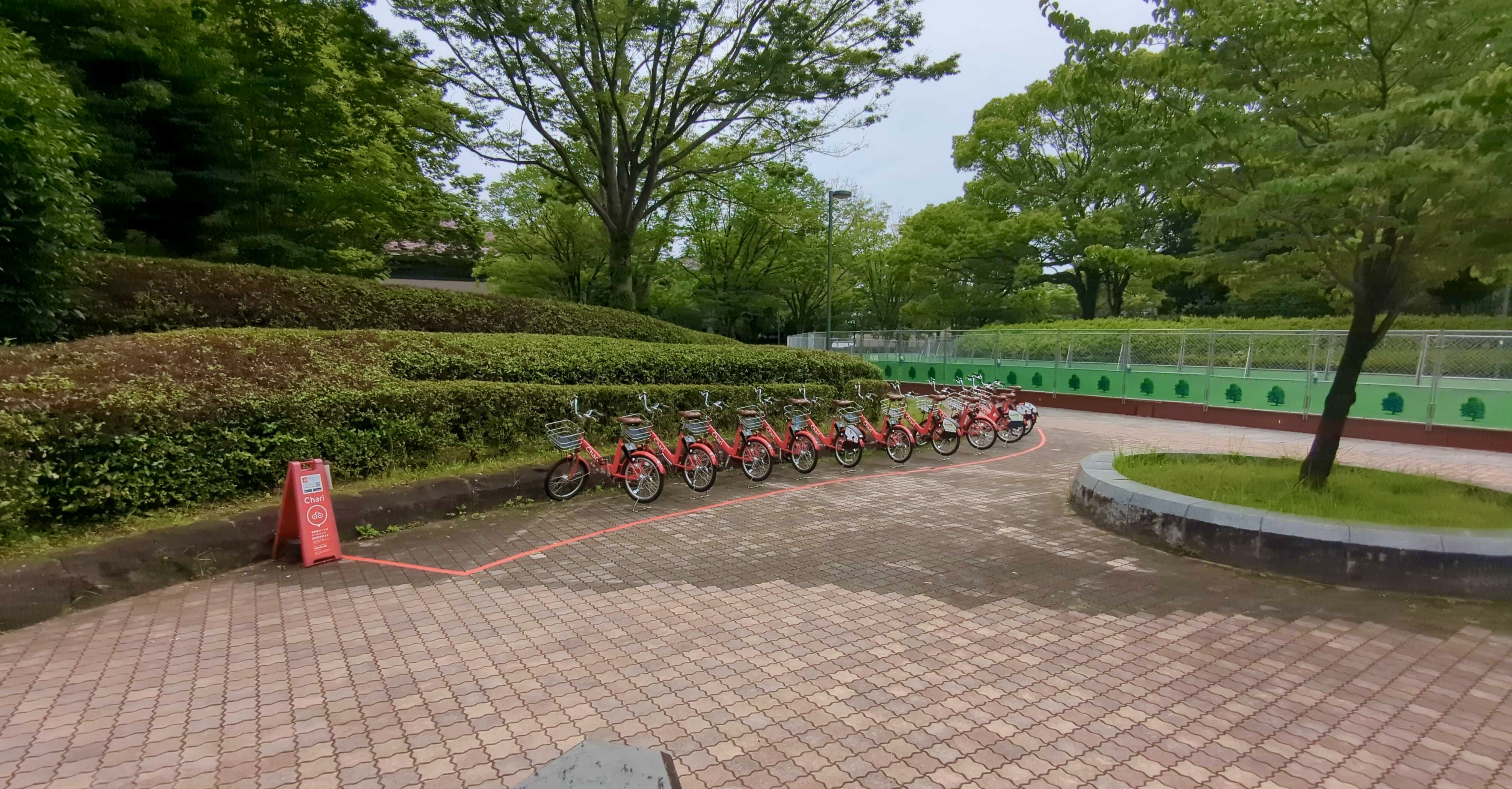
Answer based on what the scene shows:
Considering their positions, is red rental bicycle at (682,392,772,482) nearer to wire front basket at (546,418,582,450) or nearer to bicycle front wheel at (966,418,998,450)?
wire front basket at (546,418,582,450)

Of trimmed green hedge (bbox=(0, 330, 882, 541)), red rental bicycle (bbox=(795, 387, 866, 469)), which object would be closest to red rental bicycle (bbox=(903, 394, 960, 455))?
red rental bicycle (bbox=(795, 387, 866, 469))

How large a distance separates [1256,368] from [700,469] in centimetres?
1255

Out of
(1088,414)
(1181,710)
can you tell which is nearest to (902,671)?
(1181,710)

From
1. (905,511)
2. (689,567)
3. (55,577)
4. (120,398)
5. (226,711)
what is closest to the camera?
(226,711)

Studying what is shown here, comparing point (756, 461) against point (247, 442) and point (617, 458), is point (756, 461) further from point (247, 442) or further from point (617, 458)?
point (247, 442)

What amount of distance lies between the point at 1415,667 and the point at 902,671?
286 centimetres

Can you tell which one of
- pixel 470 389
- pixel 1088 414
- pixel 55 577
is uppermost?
pixel 470 389

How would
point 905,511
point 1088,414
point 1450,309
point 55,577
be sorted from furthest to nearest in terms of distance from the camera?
point 1450,309 → point 1088,414 → point 905,511 → point 55,577

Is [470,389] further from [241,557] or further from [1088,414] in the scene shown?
[1088,414]

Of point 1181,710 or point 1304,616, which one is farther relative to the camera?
point 1304,616

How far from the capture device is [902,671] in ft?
12.4

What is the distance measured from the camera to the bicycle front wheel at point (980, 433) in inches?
451

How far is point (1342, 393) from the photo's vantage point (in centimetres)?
636

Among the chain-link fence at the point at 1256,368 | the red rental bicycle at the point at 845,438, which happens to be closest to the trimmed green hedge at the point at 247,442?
the red rental bicycle at the point at 845,438
